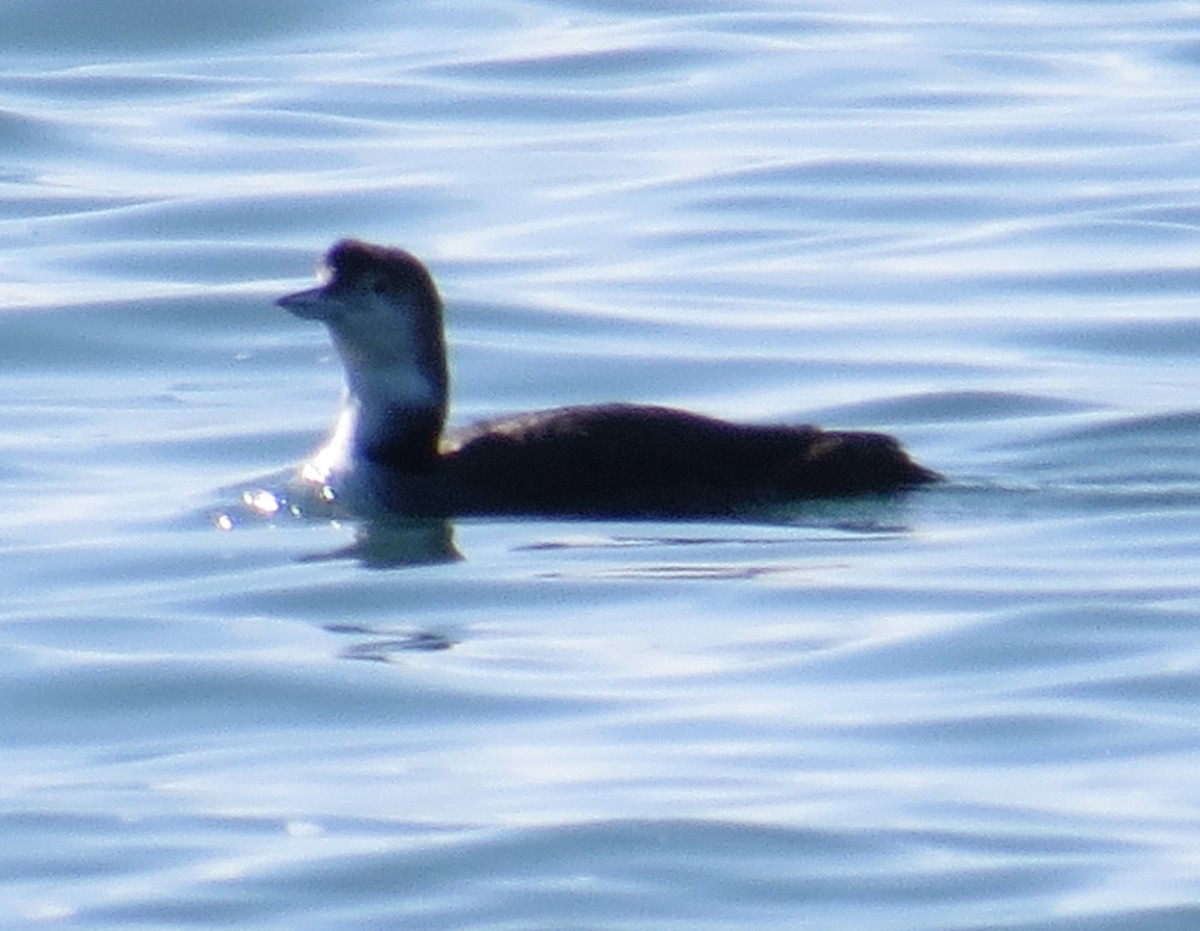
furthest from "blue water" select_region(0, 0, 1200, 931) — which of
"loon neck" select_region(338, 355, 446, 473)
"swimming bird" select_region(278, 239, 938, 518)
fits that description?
"loon neck" select_region(338, 355, 446, 473)

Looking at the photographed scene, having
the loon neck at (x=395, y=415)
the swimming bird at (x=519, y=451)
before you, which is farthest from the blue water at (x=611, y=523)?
the loon neck at (x=395, y=415)

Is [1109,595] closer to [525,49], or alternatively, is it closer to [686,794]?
[686,794]

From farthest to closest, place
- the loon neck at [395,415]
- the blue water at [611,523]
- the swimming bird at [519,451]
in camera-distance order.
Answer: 1. the loon neck at [395,415]
2. the swimming bird at [519,451]
3. the blue water at [611,523]

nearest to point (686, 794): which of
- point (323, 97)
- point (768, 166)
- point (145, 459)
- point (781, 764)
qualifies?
point (781, 764)

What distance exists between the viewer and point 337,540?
540 inches

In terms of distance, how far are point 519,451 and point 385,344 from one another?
2.86 ft

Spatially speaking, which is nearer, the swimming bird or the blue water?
the blue water

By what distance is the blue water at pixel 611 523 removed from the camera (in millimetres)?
9469

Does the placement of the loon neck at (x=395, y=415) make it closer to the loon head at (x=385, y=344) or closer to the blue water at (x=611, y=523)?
the loon head at (x=385, y=344)

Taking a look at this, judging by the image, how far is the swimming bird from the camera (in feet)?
45.1

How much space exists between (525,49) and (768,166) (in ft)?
15.7

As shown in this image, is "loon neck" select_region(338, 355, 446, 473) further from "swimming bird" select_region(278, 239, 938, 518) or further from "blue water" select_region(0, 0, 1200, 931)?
"blue water" select_region(0, 0, 1200, 931)

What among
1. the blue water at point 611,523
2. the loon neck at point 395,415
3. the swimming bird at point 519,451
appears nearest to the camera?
the blue water at point 611,523

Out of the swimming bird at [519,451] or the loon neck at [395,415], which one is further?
the loon neck at [395,415]
